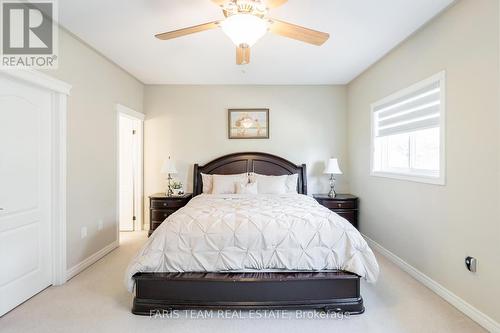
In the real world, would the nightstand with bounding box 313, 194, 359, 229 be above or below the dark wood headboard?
below

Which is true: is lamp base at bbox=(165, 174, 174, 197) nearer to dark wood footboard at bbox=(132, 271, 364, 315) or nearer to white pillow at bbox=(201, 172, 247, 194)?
white pillow at bbox=(201, 172, 247, 194)

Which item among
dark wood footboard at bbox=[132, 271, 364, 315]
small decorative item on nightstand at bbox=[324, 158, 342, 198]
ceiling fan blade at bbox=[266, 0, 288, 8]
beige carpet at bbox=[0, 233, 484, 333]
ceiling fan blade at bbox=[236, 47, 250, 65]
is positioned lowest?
beige carpet at bbox=[0, 233, 484, 333]

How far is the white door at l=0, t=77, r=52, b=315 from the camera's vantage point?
223 cm

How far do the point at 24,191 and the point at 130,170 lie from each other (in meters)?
2.23

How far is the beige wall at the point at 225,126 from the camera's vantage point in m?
4.78

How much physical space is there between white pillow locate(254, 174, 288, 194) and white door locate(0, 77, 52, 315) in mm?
2724

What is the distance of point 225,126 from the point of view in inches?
189

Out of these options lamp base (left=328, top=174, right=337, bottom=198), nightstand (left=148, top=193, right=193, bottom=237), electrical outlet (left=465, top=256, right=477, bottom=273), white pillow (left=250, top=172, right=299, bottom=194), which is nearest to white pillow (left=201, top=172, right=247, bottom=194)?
white pillow (left=250, top=172, right=299, bottom=194)

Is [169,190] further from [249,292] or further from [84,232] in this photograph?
[249,292]

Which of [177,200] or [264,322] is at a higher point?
[177,200]

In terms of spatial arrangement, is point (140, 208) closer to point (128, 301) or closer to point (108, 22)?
point (128, 301)

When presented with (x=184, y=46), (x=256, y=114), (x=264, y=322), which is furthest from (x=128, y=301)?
(x=256, y=114)

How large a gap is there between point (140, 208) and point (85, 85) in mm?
2338

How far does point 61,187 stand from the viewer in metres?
2.74
